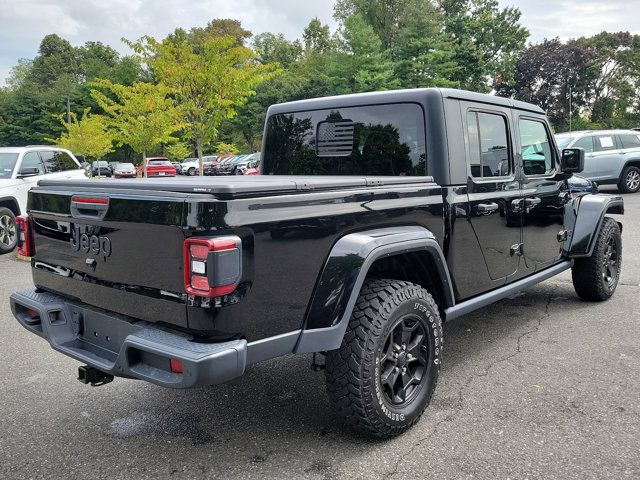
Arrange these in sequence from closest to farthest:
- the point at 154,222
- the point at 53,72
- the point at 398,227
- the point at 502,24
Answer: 1. the point at 154,222
2. the point at 398,227
3. the point at 502,24
4. the point at 53,72

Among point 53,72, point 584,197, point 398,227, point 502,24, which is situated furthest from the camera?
point 53,72

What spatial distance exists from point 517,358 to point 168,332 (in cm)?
268

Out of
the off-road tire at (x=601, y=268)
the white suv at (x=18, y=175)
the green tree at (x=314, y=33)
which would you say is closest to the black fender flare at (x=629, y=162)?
the off-road tire at (x=601, y=268)

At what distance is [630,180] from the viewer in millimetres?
15695

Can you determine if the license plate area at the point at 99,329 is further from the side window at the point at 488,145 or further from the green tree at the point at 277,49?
the green tree at the point at 277,49

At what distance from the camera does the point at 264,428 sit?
3.03 meters

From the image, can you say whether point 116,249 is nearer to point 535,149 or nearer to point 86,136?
point 535,149

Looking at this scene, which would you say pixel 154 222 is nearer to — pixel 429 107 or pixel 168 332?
pixel 168 332

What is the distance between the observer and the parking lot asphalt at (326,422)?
2600 millimetres

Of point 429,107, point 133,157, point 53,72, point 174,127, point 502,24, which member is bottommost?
point 429,107

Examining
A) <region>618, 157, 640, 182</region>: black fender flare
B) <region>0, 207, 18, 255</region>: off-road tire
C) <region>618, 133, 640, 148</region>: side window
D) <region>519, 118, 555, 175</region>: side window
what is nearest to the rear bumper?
<region>519, 118, 555, 175</region>: side window

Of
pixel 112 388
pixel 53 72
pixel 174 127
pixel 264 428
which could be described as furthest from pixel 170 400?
pixel 53 72

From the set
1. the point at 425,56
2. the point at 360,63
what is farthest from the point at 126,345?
the point at 425,56

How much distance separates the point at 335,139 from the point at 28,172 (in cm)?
741
